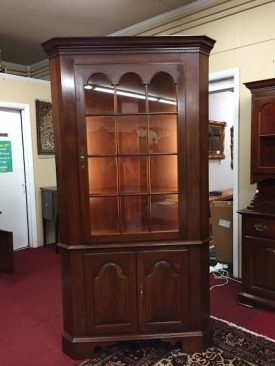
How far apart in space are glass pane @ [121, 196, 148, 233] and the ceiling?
7.87ft

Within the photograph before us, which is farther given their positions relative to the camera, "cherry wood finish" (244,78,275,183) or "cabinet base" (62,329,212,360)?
"cherry wood finish" (244,78,275,183)

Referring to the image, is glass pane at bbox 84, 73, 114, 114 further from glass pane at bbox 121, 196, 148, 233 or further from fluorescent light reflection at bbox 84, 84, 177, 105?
glass pane at bbox 121, 196, 148, 233

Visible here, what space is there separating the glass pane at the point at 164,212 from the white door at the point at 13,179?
9.97 ft

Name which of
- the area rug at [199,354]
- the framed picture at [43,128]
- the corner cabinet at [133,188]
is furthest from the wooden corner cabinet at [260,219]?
the framed picture at [43,128]

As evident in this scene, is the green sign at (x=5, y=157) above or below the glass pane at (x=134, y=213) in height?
above

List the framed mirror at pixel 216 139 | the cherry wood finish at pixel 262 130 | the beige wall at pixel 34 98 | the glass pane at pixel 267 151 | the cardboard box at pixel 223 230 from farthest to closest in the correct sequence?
the framed mirror at pixel 216 139
the beige wall at pixel 34 98
the cardboard box at pixel 223 230
the glass pane at pixel 267 151
the cherry wood finish at pixel 262 130

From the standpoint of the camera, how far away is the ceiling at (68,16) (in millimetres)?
3414

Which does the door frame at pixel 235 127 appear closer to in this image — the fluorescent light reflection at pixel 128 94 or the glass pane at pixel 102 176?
the fluorescent light reflection at pixel 128 94

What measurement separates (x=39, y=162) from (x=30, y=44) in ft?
5.63

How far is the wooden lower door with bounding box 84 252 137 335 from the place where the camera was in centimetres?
210

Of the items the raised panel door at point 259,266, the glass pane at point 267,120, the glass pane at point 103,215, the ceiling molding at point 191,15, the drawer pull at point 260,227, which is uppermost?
the ceiling molding at point 191,15

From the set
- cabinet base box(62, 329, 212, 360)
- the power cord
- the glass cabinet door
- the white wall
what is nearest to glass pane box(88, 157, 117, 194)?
the glass cabinet door

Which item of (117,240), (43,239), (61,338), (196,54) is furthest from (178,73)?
(43,239)

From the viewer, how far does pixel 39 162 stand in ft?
15.7
